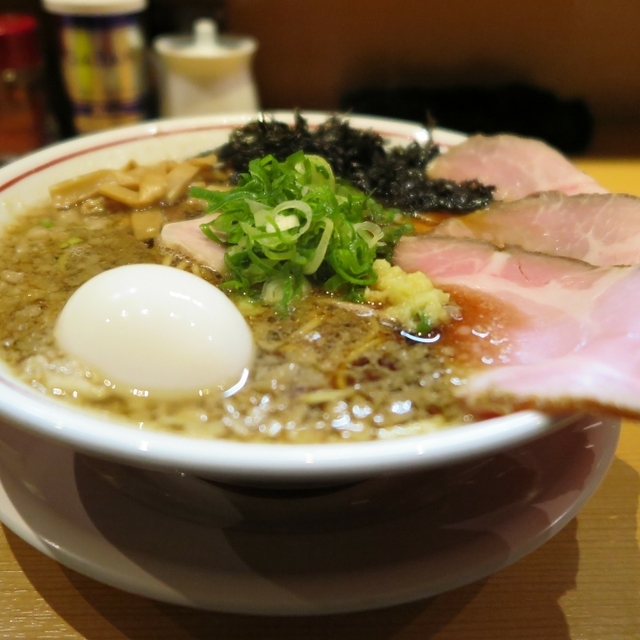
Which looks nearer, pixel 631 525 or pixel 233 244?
pixel 631 525

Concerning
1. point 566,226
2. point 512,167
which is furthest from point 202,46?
point 566,226

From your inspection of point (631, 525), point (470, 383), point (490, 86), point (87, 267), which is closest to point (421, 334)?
point (470, 383)

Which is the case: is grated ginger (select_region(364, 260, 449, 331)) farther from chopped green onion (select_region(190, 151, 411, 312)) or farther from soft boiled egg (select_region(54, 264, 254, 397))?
soft boiled egg (select_region(54, 264, 254, 397))

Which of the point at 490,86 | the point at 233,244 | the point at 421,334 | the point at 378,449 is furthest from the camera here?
the point at 490,86

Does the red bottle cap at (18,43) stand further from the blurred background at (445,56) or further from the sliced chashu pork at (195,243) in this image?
the sliced chashu pork at (195,243)

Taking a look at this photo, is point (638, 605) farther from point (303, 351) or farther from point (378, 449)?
point (303, 351)

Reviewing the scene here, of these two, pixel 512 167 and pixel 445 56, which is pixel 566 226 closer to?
pixel 512 167

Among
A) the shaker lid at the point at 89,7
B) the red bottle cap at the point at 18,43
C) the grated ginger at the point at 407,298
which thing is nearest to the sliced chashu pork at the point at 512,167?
the grated ginger at the point at 407,298
